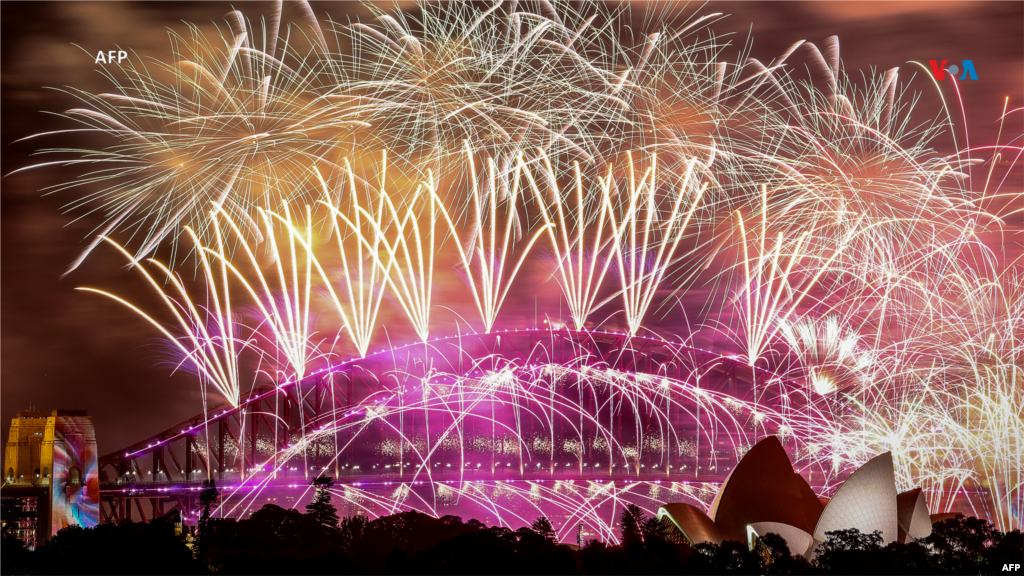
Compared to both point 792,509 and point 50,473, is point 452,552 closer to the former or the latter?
point 792,509

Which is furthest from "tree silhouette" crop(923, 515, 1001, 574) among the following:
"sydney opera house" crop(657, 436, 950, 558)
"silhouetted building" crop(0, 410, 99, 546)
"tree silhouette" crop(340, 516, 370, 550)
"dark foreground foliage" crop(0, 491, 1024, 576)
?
"silhouetted building" crop(0, 410, 99, 546)

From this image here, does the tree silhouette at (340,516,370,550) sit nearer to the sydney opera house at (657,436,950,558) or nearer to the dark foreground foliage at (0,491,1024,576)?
the dark foreground foliage at (0,491,1024,576)

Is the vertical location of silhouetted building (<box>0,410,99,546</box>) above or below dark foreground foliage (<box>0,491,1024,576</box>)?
above

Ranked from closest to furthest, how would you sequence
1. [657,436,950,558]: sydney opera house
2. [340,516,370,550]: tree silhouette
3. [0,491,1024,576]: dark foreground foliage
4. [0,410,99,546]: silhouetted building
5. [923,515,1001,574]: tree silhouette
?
[0,491,1024,576]: dark foreground foliage
[923,515,1001,574]: tree silhouette
[657,436,950,558]: sydney opera house
[340,516,370,550]: tree silhouette
[0,410,99,546]: silhouetted building

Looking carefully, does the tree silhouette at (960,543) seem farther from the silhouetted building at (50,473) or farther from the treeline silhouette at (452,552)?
the silhouetted building at (50,473)

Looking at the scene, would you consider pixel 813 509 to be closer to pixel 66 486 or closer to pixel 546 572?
pixel 546 572

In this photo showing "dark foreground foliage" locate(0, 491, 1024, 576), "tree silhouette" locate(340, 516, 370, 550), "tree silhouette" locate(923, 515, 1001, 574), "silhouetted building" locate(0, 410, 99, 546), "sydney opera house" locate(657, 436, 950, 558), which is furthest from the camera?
"silhouetted building" locate(0, 410, 99, 546)

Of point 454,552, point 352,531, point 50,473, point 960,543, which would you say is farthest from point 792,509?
point 50,473
